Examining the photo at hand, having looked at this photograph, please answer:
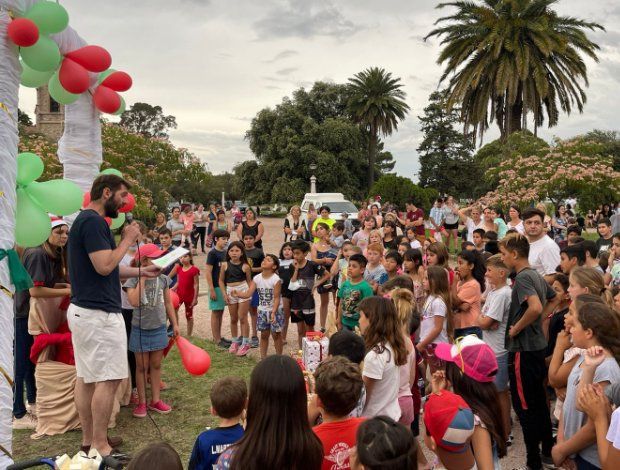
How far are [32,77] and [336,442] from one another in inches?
141

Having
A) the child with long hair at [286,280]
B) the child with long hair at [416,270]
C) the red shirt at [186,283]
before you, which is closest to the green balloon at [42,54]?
the child with long hair at [416,270]

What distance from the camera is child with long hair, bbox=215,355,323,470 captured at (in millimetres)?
2262

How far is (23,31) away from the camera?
3.26 metres

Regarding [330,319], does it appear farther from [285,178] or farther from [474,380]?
[285,178]

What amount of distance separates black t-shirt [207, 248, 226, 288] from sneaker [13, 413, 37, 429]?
307 cm

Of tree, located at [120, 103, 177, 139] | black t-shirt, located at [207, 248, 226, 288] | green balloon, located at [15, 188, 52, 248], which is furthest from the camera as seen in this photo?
tree, located at [120, 103, 177, 139]

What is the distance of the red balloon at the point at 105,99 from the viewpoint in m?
4.44

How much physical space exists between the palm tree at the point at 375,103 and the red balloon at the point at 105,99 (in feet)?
134

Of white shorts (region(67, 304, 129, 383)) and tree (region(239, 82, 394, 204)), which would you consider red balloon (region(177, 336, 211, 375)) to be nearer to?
white shorts (region(67, 304, 129, 383))

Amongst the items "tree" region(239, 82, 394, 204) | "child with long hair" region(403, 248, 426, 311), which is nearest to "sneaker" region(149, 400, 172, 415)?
"child with long hair" region(403, 248, 426, 311)

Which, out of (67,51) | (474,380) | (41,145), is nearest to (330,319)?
(474,380)

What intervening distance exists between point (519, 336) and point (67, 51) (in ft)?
13.9

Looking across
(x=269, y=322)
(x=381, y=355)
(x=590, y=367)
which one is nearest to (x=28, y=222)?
(x=381, y=355)

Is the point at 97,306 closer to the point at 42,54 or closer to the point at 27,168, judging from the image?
the point at 27,168
